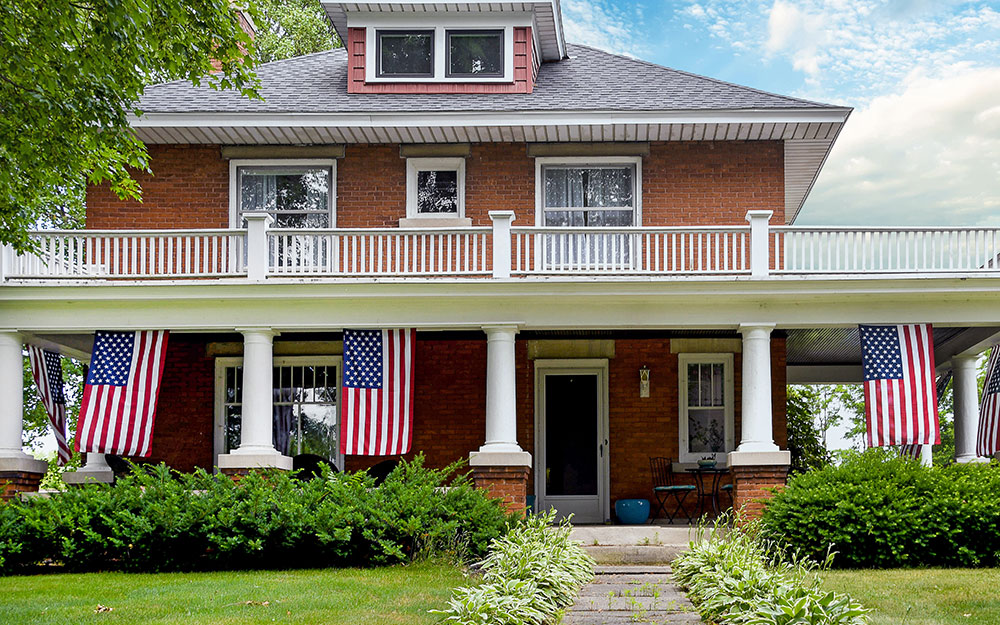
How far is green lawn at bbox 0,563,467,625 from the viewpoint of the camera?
9.20 m

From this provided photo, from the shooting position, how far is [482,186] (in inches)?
709

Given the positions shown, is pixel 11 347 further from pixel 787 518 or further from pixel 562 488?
pixel 787 518

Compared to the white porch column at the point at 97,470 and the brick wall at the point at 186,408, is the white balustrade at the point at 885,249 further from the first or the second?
the white porch column at the point at 97,470

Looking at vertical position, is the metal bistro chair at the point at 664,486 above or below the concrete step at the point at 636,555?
above

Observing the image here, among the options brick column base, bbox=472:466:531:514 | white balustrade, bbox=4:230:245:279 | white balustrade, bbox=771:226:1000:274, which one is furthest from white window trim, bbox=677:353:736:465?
white balustrade, bbox=4:230:245:279

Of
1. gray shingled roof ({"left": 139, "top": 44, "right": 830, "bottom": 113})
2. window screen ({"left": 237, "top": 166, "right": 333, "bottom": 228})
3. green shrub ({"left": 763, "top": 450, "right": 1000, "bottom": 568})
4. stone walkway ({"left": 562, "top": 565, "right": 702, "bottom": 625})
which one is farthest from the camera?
window screen ({"left": 237, "top": 166, "right": 333, "bottom": 228})

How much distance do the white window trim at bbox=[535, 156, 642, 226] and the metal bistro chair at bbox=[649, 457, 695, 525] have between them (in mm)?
3772

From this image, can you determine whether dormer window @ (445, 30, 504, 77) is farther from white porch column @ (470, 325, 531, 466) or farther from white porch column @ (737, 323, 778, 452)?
white porch column @ (737, 323, 778, 452)

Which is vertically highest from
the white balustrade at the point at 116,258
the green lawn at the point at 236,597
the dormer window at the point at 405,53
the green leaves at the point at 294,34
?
the green leaves at the point at 294,34

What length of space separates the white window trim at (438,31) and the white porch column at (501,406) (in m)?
5.22

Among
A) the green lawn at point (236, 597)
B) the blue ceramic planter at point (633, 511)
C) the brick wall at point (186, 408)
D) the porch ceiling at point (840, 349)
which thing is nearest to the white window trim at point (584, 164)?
the porch ceiling at point (840, 349)

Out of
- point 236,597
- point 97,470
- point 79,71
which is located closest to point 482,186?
point 79,71

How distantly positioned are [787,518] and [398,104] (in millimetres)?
8724

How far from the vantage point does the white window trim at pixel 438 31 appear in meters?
18.7
